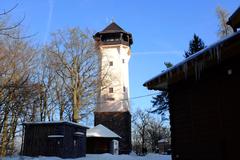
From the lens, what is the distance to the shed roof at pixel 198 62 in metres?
7.95

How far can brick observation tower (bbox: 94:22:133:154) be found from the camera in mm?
41281

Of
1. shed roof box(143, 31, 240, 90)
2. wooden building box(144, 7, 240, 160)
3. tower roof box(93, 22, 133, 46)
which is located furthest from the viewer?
tower roof box(93, 22, 133, 46)

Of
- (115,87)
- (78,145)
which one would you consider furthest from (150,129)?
(78,145)

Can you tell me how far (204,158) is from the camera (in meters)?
9.67

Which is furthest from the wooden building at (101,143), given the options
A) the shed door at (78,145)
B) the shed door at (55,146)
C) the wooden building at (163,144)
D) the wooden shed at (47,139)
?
the wooden building at (163,144)

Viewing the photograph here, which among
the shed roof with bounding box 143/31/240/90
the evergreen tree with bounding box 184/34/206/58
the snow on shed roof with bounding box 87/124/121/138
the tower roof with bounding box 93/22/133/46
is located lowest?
the snow on shed roof with bounding box 87/124/121/138

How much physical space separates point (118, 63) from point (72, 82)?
9.79 m

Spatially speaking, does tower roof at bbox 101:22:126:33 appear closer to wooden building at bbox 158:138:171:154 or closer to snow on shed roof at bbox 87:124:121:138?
snow on shed roof at bbox 87:124:121:138

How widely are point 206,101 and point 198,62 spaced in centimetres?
160

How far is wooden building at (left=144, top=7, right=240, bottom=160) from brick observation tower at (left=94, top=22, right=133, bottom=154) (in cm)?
2833

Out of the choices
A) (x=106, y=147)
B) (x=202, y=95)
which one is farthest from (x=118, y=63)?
(x=202, y=95)

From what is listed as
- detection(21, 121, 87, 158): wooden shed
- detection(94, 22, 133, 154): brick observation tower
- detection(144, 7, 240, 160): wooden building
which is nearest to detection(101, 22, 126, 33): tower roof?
detection(94, 22, 133, 154): brick observation tower

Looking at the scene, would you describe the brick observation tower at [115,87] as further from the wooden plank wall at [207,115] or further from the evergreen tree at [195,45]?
the wooden plank wall at [207,115]

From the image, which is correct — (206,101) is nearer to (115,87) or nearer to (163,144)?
(115,87)
